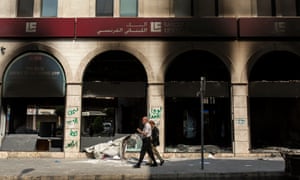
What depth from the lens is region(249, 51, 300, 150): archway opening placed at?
17.6 metres

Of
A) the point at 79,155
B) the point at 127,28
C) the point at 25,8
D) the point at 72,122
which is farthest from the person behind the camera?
the point at 25,8

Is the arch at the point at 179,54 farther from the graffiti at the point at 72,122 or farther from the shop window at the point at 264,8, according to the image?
the graffiti at the point at 72,122

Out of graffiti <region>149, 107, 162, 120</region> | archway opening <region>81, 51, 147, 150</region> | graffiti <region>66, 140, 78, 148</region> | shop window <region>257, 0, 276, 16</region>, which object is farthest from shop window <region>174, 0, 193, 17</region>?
graffiti <region>66, 140, 78, 148</region>

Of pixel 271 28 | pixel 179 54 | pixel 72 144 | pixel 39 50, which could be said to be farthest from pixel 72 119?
pixel 271 28

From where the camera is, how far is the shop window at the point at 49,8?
711 inches

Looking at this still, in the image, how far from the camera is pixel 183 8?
1802cm

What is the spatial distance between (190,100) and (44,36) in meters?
8.00

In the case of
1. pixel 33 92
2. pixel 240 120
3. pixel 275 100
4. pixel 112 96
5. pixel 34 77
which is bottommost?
pixel 240 120

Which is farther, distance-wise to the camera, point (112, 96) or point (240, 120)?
point (112, 96)

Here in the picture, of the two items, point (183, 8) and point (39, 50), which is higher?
point (183, 8)

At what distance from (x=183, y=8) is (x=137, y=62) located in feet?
11.9

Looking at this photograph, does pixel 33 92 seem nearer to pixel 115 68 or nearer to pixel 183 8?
pixel 115 68

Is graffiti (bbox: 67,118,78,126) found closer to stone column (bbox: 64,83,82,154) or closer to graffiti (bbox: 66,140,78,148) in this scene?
stone column (bbox: 64,83,82,154)

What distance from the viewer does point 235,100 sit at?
17.2m
